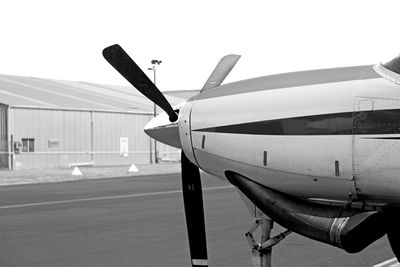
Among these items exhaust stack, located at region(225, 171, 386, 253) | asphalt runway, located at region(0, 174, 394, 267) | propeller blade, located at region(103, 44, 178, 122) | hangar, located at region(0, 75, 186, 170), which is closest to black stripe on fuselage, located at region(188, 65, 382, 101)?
propeller blade, located at region(103, 44, 178, 122)

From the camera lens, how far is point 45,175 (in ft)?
A: 96.8

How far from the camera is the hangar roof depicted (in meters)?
39.4

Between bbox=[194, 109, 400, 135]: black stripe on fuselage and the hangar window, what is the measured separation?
112ft

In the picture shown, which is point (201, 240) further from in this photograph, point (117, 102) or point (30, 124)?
point (117, 102)

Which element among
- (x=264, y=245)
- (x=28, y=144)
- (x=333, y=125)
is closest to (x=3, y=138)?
(x=28, y=144)

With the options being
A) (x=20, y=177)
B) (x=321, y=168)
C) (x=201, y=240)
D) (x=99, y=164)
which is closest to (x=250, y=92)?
(x=321, y=168)

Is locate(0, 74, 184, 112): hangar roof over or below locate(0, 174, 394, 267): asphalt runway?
over

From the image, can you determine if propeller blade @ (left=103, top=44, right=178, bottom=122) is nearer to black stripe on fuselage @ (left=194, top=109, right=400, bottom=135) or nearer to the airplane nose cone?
the airplane nose cone

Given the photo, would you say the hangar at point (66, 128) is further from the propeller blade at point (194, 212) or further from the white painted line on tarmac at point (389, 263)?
the propeller blade at point (194, 212)

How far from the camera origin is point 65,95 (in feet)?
147

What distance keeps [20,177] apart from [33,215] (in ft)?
52.1

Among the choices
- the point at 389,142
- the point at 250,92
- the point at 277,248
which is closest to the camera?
the point at 389,142

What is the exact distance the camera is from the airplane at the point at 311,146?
3471 millimetres

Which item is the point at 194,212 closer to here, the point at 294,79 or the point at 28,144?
the point at 294,79
